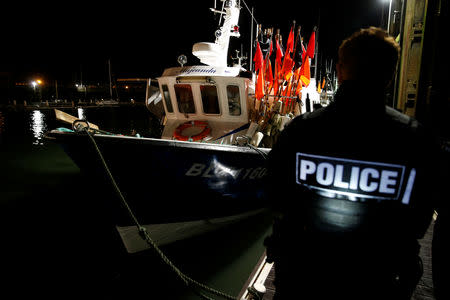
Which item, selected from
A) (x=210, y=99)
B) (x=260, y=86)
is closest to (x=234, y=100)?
(x=210, y=99)

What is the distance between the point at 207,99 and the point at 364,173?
5311mm

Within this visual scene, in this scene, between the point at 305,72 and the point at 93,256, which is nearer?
the point at 93,256

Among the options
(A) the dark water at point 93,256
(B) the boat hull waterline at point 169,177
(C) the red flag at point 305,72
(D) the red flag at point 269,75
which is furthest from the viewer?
(D) the red flag at point 269,75

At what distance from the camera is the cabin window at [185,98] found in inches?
252

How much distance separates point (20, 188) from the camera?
8.75 m

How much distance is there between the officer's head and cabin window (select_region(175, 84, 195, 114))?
5.36 m

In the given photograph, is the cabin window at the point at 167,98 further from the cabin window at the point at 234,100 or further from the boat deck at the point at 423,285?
the boat deck at the point at 423,285

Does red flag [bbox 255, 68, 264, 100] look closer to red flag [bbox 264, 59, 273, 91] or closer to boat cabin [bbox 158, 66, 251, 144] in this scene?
boat cabin [bbox 158, 66, 251, 144]

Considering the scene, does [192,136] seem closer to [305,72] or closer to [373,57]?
[305,72]

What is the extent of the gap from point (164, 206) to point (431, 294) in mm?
3616

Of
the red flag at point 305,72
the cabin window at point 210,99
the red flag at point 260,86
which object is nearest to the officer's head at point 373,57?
the cabin window at point 210,99

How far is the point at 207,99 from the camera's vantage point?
20.5ft

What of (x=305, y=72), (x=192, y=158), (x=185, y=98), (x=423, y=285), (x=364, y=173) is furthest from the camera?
(x=305, y=72)

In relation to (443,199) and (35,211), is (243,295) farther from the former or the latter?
(35,211)
